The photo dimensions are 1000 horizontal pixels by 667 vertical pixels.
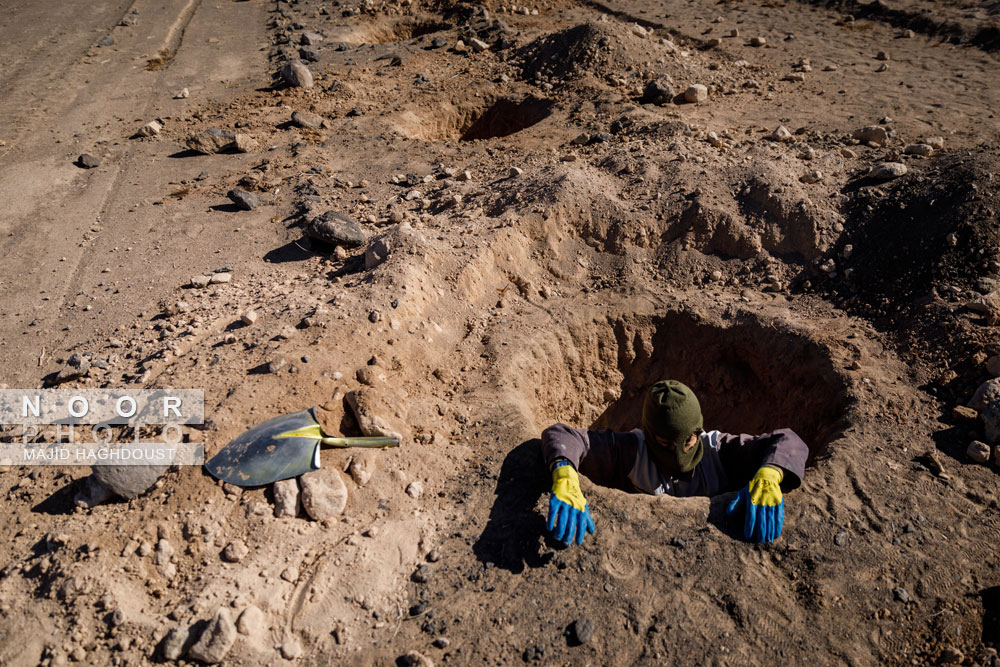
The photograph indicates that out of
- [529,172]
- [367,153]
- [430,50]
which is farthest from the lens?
[430,50]

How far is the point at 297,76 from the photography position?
877 cm

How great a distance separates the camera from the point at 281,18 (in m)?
11.6

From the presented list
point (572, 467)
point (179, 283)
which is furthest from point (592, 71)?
point (572, 467)

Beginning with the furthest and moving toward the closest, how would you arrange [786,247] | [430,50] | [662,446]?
[430,50] → [786,247] → [662,446]

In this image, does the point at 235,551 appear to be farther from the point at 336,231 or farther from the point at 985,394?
the point at 985,394

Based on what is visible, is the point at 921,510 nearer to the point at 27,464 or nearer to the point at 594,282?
the point at 594,282

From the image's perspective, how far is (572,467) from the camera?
137 inches

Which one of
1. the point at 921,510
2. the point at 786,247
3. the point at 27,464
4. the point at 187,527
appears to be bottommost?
the point at 27,464

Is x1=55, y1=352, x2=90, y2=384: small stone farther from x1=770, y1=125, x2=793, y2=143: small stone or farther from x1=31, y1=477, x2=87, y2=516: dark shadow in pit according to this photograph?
x1=770, y1=125, x2=793, y2=143: small stone

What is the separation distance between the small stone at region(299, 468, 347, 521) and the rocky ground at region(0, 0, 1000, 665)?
0.02 m

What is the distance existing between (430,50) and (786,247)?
22.3 feet

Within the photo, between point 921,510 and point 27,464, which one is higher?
point 921,510

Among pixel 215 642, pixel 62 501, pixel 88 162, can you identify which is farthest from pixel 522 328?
pixel 88 162

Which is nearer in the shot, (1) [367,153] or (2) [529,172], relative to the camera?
(2) [529,172]
